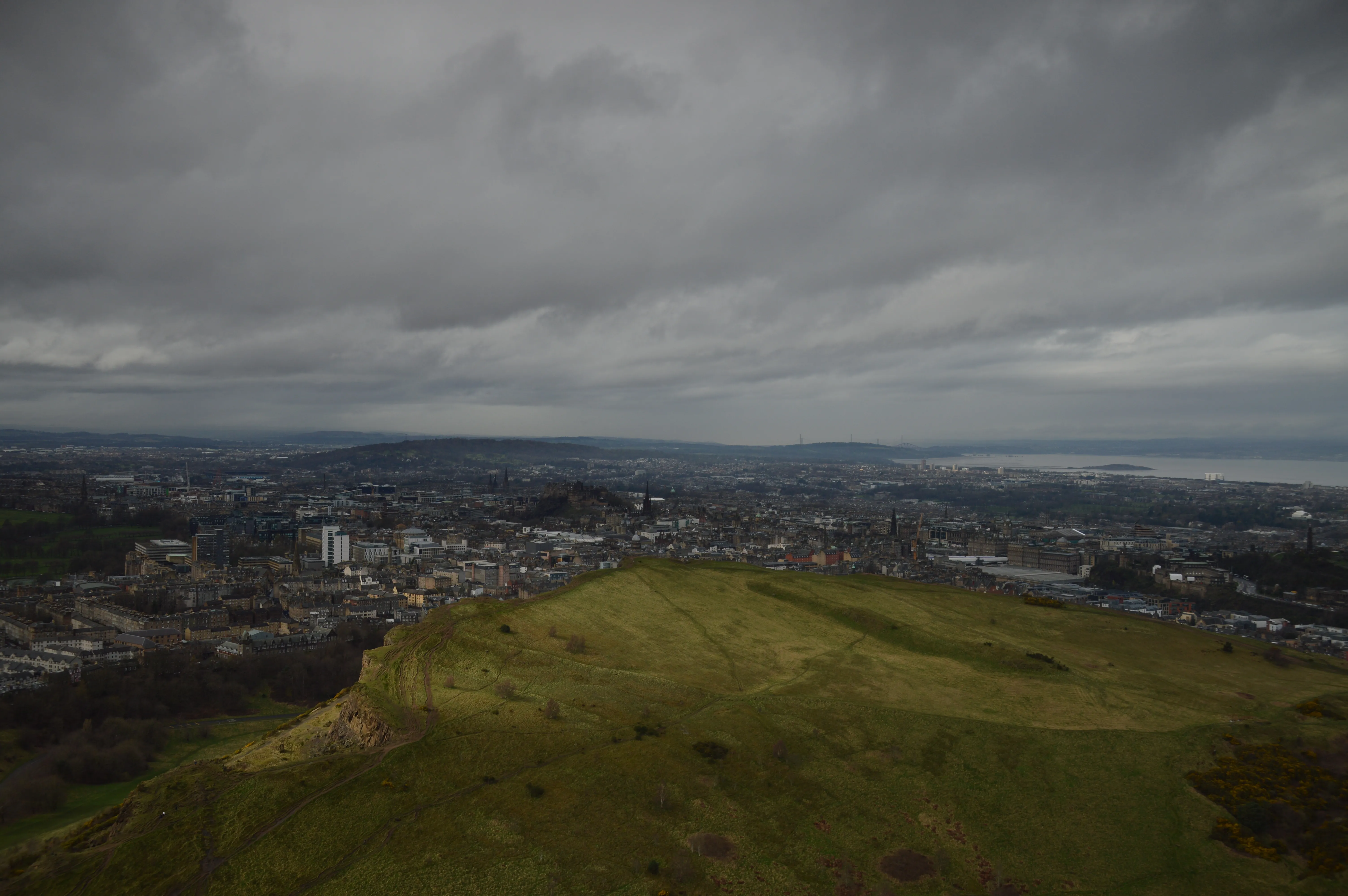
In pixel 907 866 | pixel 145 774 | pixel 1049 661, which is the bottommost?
pixel 145 774

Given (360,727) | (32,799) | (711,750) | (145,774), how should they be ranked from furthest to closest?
(145,774), (32,799), (360,727), (711,750)

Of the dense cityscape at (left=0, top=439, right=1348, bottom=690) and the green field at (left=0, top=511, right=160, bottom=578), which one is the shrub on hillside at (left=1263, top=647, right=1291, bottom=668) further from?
the green field at (left=0, top=511, right=160, bottom=578)

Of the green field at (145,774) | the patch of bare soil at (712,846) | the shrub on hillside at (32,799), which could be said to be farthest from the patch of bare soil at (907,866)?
the shrub on hillside at (32,799)

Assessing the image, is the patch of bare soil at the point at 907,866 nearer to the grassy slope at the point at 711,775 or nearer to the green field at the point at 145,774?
the grassy slope at the point at 711,775

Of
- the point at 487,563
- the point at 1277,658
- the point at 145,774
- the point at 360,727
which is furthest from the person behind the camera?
the point at 487,563

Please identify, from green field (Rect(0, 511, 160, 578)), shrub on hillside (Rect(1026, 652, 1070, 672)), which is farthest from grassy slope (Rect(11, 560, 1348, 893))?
green field (Rect(0, 511, 160, 578))

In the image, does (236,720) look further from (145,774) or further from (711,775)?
(711,775)

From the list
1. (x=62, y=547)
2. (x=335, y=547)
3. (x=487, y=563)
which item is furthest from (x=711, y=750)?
(x=62, y=547)
